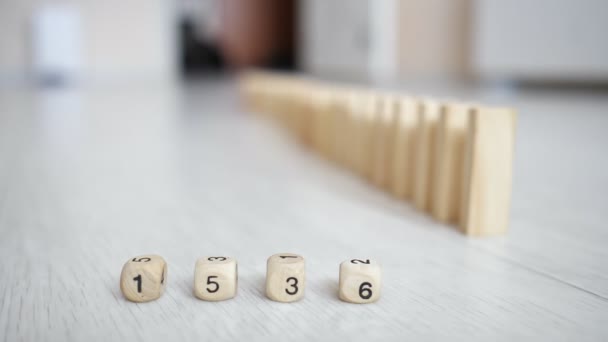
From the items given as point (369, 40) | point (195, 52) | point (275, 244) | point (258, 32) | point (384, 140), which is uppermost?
point (258, 32)

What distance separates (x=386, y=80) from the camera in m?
5.01

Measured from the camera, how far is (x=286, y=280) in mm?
677

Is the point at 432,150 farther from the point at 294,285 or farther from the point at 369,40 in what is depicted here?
the point at 369,40

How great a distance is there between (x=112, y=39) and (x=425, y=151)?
5203 mm

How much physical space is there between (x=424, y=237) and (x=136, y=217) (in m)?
0.51

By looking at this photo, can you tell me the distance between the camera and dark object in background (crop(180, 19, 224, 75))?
9.33 metres

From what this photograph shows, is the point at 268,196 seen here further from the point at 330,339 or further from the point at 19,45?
the point at 19,45

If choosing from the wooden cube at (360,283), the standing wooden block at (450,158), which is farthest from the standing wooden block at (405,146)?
the wooden cube at (360,283)

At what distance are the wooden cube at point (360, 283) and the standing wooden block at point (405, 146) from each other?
1.68 ft

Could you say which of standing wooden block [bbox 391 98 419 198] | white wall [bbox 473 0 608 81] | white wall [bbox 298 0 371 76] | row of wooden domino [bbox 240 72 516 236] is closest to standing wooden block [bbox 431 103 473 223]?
row of wooden domino [bbox 240 72 516 236]

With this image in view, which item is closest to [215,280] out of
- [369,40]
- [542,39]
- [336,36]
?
[542,39]

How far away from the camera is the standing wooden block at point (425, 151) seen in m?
1.07

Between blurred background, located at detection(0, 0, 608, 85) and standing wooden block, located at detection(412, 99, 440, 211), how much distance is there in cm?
282

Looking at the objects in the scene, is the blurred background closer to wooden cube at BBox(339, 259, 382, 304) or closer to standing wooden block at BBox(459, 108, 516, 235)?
standing wooden block at BBox(459, 108, 516, 235)
